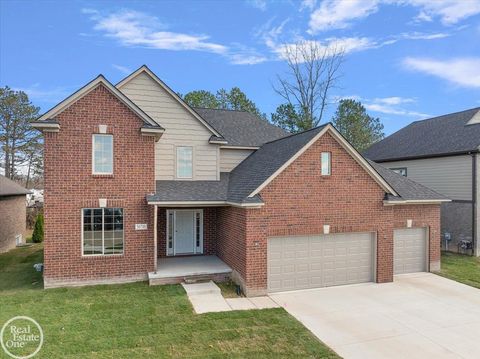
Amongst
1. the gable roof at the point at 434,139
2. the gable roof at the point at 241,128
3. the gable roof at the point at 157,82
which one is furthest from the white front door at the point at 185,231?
the gable roof at the point at 434,139

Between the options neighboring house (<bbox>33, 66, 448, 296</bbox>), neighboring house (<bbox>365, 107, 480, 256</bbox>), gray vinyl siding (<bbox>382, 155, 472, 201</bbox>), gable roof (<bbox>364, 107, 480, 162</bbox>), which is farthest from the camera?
gable roof (<bbox>364, 107, 480, 162</bbox>)

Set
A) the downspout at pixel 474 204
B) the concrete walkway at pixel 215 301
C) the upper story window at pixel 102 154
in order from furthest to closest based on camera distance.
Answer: the downspout at pixel 474 204
the upper story window at pixel 102 154
the concrete walkway at pixel 215 301

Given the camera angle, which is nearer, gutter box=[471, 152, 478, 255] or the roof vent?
gutter box=[471, 152, 478, 255]

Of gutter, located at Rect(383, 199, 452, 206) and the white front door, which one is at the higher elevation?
gutter, located at Rect(383, 199, 452, 206)

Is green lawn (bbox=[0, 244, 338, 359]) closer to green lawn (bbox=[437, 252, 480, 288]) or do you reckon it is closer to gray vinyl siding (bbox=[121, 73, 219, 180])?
gray vinyl siding (bbox=[121, 73, 219, 180])

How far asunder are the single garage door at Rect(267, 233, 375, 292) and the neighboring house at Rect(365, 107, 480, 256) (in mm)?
8413

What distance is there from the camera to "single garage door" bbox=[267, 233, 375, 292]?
1061 cm

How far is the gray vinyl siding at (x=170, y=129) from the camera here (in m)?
13.3

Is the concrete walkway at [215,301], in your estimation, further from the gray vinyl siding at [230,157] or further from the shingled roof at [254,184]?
the gray vinyl siding at [230,157]

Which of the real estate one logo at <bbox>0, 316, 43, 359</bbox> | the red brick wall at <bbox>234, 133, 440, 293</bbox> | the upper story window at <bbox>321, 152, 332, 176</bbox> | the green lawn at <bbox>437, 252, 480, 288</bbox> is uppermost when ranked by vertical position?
the upper story window at <bbox>321, 152, 332, 176</bbox>

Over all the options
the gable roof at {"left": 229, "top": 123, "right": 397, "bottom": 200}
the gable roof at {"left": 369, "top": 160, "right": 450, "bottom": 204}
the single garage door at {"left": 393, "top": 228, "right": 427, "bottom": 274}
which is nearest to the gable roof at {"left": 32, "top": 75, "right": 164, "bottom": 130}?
the gable roof at {"left": 229, "top": 123, "right": 397, "bottom": 200}

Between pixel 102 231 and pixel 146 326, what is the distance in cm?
463

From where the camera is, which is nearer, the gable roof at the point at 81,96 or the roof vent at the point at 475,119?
the gable roof at the point at 81,96

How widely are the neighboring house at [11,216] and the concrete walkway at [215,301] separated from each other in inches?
534
